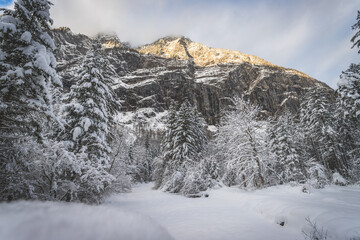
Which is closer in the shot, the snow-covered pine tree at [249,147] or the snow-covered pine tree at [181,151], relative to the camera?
the snow-covered pine tree at [249,147]

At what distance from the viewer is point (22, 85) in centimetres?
598

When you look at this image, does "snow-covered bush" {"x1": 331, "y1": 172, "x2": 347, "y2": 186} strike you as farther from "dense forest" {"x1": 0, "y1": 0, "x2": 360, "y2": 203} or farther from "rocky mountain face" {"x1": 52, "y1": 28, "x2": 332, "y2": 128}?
"rocky mountain face" {"x1": 52, "y1": 28, "x2": 332, "y2": 128}

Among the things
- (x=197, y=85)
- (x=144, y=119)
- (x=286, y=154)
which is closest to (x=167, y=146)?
(x=286, y=154)

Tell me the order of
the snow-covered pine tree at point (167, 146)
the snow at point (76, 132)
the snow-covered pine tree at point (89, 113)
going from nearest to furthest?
the snow at point (76, 132), the snow-covered pine tree at point (89, 113), the snow-covered pine tree at point (167, 146)

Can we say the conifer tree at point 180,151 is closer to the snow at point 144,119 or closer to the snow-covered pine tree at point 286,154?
the snow-covered pine tree at point 286,154

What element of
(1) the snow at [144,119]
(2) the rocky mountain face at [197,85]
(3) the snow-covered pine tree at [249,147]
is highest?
(2) the rocky mountain face at [197,85]

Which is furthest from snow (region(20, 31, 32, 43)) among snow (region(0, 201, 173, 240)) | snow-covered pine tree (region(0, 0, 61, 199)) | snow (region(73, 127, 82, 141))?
snow (region(0, 201, 173, 240))

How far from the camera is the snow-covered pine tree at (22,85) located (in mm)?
5602

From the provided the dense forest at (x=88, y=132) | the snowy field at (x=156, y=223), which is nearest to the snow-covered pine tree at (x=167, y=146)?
the dense forest at (x=88, y=132)

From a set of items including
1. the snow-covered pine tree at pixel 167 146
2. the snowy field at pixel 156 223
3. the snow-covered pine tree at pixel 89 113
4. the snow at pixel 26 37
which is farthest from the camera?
the snow-covered pine tree at pixel 167 146

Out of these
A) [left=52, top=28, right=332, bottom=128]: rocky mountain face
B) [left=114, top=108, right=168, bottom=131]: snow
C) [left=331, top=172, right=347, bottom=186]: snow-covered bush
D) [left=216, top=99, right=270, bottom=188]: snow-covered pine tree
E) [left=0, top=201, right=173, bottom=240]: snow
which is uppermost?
[left=52, top=28, right=332, bottom=128]: rocky mountain face

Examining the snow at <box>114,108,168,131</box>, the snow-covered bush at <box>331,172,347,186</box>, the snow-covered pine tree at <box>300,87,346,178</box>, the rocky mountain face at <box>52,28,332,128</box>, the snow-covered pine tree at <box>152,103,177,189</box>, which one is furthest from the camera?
the rocky mountain face at <box>52,28,332,128</box>

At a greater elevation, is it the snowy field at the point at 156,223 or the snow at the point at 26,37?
the snow at the point at 26,37

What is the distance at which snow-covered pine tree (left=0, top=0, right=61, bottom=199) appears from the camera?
560 centimetres
